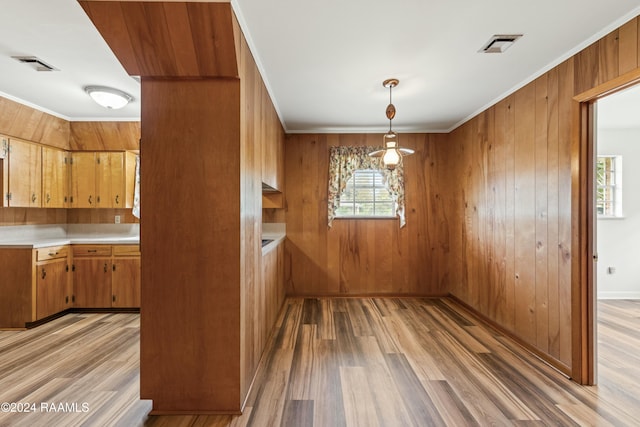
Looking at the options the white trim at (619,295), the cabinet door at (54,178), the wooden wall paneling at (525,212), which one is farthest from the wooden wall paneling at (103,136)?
the white trim at (619,295)

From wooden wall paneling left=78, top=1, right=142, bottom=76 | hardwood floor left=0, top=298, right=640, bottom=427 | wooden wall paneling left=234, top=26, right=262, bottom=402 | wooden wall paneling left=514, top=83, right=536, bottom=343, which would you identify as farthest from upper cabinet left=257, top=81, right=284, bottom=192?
wooden wall paneling left=514, top=83, right=536, bottom=343

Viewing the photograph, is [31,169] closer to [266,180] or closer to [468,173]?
[266,180]

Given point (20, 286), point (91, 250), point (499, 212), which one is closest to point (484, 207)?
point (499, 212)

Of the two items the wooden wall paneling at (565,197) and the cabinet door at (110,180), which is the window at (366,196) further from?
the cabinet door at (110,180)

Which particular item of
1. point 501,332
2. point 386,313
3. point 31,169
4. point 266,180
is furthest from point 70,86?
point 501,332

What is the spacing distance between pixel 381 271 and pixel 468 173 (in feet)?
6.07

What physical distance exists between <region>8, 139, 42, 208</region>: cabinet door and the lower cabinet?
0.77 m

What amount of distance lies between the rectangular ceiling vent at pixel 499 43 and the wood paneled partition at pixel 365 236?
223 centimetres

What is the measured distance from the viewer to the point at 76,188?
384 cm

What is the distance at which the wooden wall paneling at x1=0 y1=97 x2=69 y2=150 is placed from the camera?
3100mm

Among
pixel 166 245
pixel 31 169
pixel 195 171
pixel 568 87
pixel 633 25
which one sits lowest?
pixel 166 245

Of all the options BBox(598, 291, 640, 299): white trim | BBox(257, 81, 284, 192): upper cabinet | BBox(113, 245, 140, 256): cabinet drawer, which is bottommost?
BBox(598, 291, 640, 299): white trim

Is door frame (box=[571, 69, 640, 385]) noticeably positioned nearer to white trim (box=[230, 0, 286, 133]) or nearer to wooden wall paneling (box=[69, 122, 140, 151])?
white trim (box=[230, 0, 286, 133])

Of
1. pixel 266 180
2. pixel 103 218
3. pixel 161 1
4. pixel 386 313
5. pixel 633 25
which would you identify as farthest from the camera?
pixel 103 218
